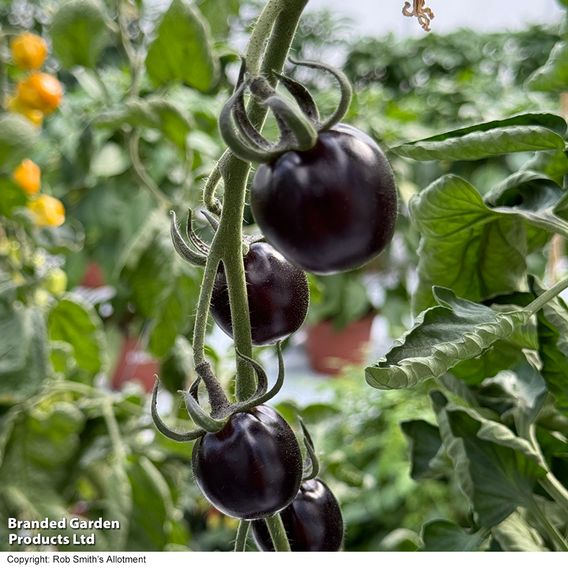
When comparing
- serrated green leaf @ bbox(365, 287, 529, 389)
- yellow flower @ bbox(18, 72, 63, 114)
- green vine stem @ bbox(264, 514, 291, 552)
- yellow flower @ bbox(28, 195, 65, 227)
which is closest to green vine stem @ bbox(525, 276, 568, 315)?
serrated green leaf @ bbox(365, 287, 529, 389)

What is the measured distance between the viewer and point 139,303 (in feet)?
2.53

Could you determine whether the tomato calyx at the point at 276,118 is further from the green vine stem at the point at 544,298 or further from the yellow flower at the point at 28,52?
the yellow flower at the point at 28,52

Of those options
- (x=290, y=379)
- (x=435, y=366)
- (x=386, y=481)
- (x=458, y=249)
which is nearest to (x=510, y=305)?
(x=458, y=249)

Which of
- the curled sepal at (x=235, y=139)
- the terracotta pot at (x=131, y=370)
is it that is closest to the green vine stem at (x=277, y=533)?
the curled sepal at (x=235, y=139)

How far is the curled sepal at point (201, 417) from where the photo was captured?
8.6 inches

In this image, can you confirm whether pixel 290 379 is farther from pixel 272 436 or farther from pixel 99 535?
pixel 272 436

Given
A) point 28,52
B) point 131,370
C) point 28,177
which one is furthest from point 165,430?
point 131,370

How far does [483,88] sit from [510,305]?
209 centimetres

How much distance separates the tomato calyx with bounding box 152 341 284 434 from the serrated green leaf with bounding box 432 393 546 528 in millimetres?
180

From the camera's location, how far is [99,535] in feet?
2.29

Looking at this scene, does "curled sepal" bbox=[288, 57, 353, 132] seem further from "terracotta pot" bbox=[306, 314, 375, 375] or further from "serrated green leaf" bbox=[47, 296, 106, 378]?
"terracotta pot" bbox=[306, 314, 375, 375]

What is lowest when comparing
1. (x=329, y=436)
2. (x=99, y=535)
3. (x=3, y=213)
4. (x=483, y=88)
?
(x=329, y=436)

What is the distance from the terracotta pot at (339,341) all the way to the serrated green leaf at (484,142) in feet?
6.12

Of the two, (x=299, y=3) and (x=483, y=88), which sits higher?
(x=299, y=3)
